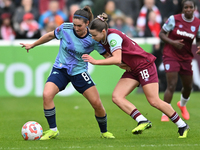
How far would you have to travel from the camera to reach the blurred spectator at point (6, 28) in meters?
13.9

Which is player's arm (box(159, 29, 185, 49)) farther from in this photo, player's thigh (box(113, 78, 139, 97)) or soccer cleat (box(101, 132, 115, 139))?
soccer cleat (box(101, 132, 115, 139))

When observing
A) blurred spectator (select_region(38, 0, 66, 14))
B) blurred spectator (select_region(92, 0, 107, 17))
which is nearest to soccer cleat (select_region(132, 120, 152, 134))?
blurred spectator (select_region(92, 0, 107, 17))

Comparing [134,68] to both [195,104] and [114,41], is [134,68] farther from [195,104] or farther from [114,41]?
[195,104]

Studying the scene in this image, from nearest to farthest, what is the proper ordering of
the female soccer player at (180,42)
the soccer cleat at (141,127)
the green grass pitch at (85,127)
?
1. the green grass pitch at (85,127)
2. the soccer cleat at (141,127)
3. the female soccer player at (180,42)

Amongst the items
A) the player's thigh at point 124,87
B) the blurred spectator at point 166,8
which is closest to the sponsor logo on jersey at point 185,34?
the player's thigh at point 124,87

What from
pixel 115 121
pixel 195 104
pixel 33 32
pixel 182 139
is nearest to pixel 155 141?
pixel 182 139

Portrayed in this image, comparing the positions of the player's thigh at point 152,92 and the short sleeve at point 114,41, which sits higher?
the short sleeve at point 114,41

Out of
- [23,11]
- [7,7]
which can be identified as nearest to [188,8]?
[23,11]

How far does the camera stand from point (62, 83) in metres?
6.31

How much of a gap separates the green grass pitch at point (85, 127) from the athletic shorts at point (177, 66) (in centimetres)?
108

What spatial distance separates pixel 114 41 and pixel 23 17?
28.6 ft

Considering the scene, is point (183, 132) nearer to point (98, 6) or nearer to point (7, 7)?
point (98, 6)

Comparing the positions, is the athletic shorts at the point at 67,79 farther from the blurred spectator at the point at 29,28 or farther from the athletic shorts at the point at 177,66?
the blurred spectator at the point at 29,28

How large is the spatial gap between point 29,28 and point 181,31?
6.79 m
